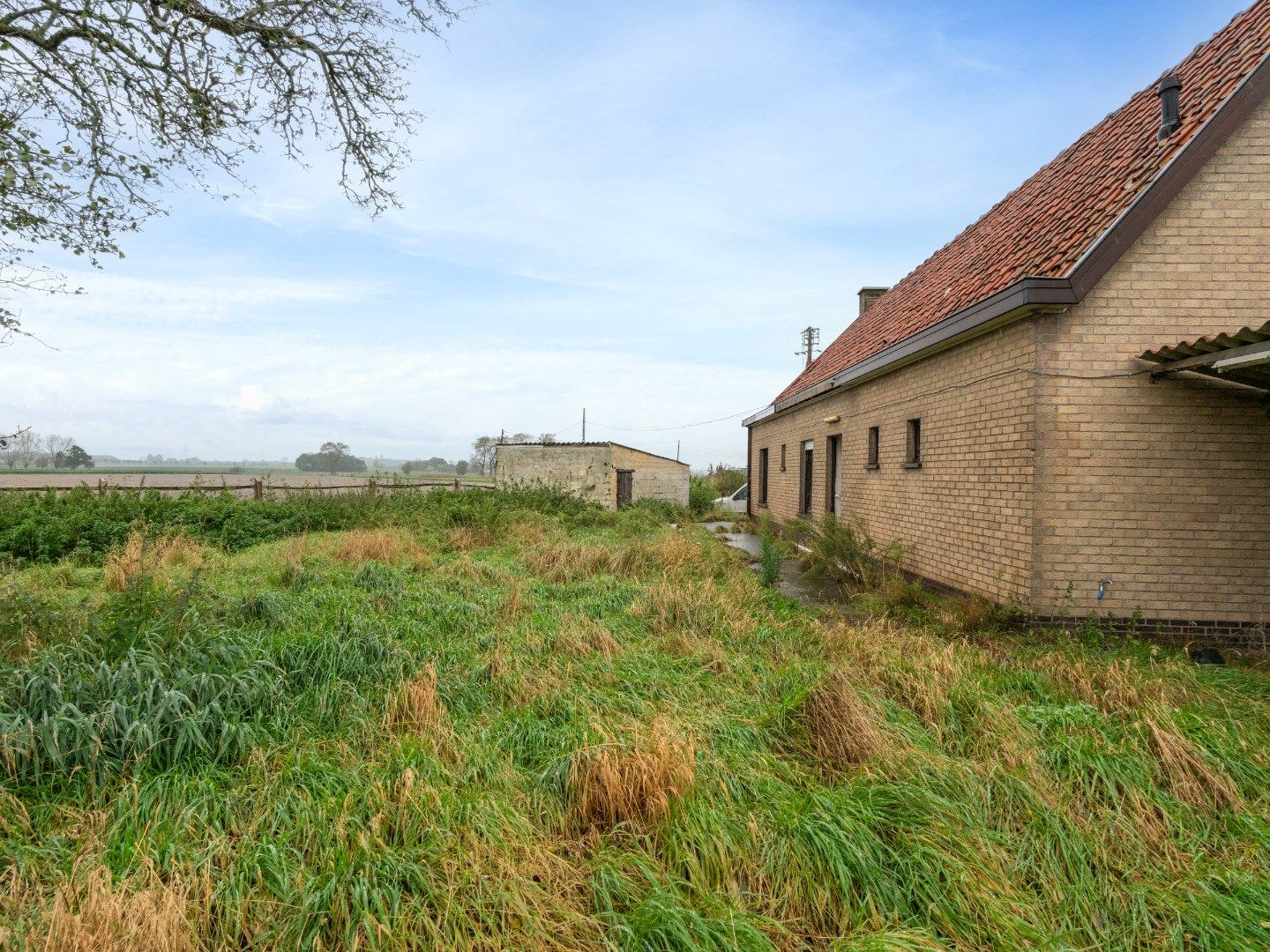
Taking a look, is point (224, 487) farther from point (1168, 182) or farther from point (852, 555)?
point (1168, 182)

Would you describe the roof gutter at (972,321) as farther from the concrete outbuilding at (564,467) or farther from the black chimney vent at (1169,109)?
the concrete outbuilding at (564,467)

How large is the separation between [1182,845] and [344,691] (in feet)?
15.0

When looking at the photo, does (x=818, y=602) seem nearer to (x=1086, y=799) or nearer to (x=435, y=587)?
(x=435, y=587)

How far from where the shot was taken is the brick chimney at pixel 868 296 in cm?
1869

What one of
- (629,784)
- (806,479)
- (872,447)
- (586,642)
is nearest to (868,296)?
(806,479)

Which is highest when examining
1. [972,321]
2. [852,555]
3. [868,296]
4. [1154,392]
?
[868,296]

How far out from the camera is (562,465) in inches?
931

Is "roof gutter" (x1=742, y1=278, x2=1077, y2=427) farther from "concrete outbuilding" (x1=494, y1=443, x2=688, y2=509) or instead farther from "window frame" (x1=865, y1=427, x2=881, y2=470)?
"concrete outbuilding" (x1=494, y1=443, x2=688, y2=509)

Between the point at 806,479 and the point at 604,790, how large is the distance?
13.1 metres

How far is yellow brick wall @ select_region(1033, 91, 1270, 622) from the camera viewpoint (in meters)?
6.39

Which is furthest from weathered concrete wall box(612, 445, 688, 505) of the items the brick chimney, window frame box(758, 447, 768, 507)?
the brick chimney

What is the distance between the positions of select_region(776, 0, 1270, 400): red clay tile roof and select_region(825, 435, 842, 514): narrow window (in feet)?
8.17

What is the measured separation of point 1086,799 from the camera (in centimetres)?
332

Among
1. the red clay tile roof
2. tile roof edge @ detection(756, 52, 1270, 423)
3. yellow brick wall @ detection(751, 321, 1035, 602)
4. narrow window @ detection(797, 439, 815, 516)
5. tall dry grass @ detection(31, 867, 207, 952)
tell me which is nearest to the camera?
tall dry grass @ detection(31, 867, 207, 952)
